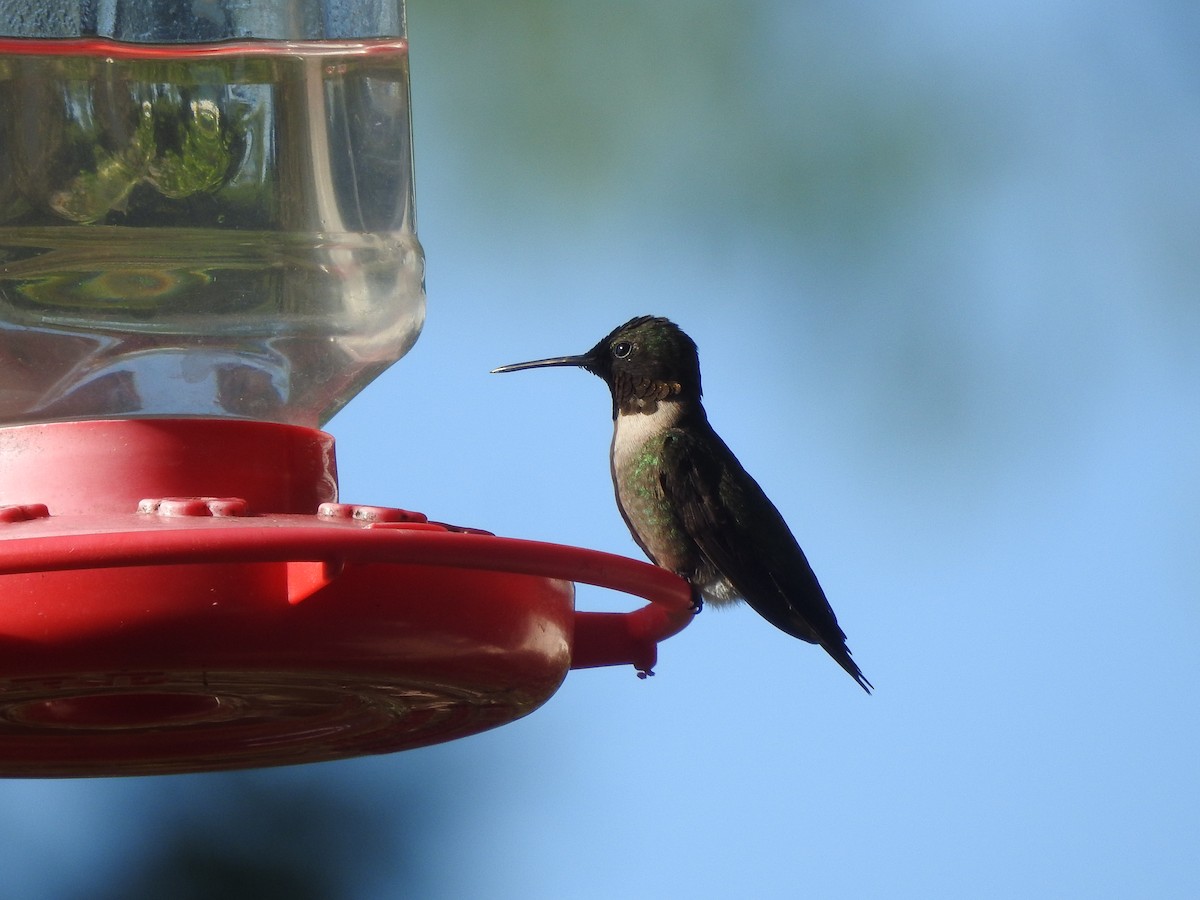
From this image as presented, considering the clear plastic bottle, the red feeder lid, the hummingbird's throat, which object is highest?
the clear plastic bottle

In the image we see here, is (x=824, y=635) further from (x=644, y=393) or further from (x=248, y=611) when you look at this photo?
(x=248, y=611)

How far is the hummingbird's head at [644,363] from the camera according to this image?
18.7 ft

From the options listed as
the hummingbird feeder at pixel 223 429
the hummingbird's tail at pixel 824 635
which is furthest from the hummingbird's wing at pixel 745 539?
the hummingbird feeder at pixel 223 429

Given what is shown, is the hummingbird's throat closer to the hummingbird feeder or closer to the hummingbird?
the hummingbird

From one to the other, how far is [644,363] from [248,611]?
12.3ft

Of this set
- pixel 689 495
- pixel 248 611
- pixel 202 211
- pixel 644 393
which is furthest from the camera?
pixel 644 393

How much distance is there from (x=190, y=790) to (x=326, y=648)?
166 inches

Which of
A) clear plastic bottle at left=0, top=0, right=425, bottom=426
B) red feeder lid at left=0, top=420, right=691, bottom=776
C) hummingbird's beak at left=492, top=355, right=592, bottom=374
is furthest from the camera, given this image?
hummingbird's beak at left=492, top=355, right=592, bottom=374

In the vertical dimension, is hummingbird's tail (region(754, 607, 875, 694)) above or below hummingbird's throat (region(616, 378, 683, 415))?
below

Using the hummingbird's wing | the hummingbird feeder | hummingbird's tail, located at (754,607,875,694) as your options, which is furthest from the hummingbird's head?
the hummingbird feeder

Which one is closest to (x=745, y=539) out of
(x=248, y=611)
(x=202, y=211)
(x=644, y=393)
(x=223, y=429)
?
(x=644, y=393)

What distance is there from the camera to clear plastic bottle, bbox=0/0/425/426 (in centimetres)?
316

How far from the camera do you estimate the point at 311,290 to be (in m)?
3.76

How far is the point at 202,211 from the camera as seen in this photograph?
3516mm
